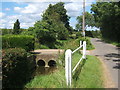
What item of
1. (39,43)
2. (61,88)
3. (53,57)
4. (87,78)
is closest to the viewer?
(61,88)

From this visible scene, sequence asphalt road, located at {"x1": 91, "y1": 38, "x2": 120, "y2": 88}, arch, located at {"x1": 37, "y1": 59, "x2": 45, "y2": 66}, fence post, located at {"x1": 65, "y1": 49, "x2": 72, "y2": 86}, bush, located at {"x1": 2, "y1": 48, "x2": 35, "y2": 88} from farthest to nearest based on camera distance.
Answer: arch, located at {"x1": 37, "y1": 59, "x2": 45, "y2": 66}
asphalt road, located at {"x1": 91, "y1": 38, "x2": 120, "y2": 88}
bush, located at {"x1": 2, "y1": 48, "x2": 35, "y2": 88}
fence post, located at {"x1": 65, "y1": 49, "x2": 72, "y2": 86}

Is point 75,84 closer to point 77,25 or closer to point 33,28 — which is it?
point 33,28

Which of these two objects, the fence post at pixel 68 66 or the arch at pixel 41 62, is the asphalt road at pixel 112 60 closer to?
the fence post at pixel 68 66

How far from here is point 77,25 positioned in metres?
76.5

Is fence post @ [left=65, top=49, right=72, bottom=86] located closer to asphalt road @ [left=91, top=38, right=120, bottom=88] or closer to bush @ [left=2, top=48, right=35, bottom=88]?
asphalt road @ [left=91, top=38, right=120, bottom=88]

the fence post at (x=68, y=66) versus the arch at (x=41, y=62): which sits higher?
the fence post at (x=68, y=66)

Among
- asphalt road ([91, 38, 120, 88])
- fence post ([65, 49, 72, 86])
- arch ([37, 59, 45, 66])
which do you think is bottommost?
arch ([37, 59, 45, 66])

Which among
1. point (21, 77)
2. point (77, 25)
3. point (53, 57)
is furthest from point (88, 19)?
point (21, 77)

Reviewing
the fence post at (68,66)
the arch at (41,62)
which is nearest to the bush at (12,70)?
the fence post at (68,66)

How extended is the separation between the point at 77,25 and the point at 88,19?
575cm

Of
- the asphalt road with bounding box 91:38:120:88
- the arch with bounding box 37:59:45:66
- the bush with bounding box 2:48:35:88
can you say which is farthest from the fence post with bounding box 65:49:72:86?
the arch with bounding box 37:59:45:66

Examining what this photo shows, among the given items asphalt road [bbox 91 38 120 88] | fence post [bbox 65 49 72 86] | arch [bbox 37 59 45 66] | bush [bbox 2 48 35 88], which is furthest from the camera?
arch [bbox 37 59 45 66]

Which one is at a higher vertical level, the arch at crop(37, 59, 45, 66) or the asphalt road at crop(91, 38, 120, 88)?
the asphalt road at crop(91, 38, 120, 88)

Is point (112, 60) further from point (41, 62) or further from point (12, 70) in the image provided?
point (41, 62)
